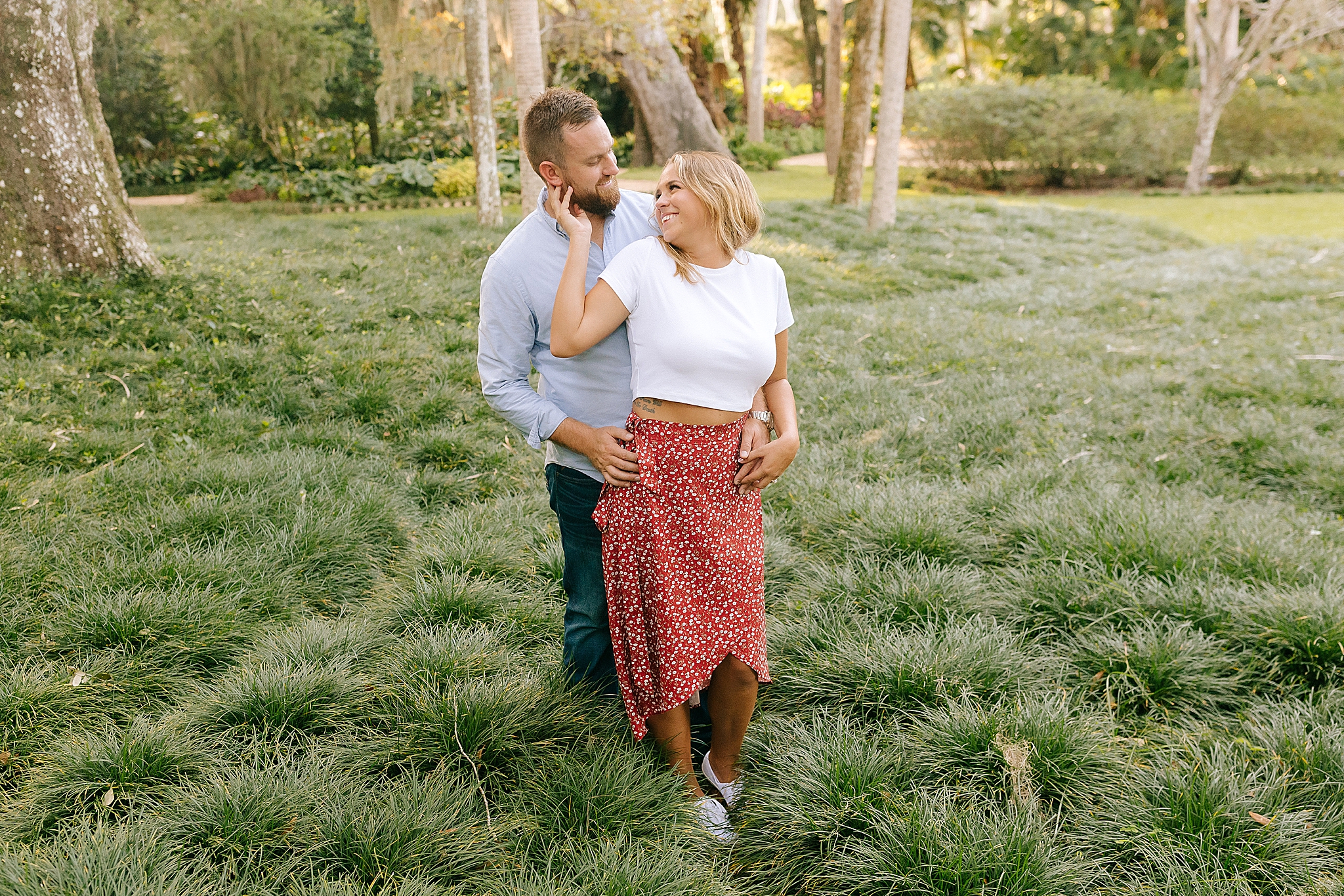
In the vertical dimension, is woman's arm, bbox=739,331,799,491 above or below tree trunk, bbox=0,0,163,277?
below

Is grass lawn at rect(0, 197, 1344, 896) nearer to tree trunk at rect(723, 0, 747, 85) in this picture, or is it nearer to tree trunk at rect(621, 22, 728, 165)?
tree trunk at rect(621, 22, 728, 165)

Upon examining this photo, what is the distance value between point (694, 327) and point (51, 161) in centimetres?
596

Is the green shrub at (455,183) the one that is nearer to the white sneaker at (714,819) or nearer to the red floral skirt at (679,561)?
the red floral skirt at (679,561)

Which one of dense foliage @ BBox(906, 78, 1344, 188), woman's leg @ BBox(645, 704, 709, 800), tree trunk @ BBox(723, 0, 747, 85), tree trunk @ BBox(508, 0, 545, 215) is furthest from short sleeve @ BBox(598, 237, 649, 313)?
tree trunk @ BBox(723, 0, 747, 85)

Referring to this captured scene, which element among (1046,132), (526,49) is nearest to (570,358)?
(526,49)

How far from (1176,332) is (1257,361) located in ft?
3.43

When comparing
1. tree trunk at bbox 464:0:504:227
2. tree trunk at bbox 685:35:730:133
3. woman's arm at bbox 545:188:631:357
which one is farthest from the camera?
tree trunk at bbox 685:35:730:133

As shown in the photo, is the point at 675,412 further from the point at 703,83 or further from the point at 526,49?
the point at 703,83

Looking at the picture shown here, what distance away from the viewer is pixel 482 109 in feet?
31.6

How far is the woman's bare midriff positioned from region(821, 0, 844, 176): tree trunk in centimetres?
1765

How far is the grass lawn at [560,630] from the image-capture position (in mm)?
2047

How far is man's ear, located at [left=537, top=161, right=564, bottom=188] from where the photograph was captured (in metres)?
2.04

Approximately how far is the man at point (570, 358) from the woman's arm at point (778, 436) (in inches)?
1.0

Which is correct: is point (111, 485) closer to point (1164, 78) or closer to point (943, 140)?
point (943, 140)
